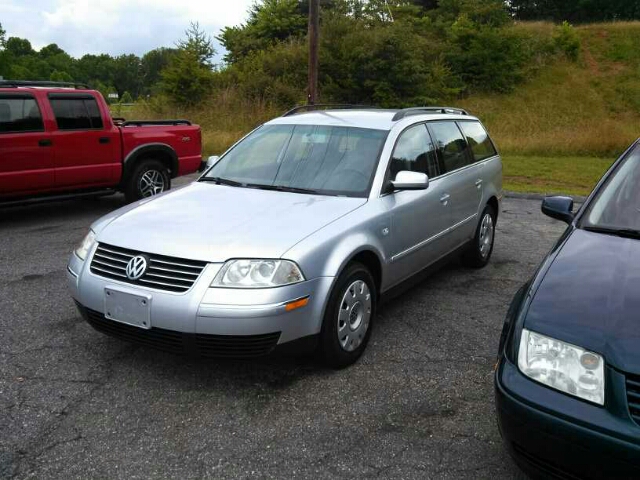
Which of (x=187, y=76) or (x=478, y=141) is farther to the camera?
(x=187, y=76)

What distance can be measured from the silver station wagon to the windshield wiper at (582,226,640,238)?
4.06 ft

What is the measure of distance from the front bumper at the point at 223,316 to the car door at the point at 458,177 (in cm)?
224

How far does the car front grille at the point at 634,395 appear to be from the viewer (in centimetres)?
204

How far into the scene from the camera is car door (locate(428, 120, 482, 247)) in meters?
5.09

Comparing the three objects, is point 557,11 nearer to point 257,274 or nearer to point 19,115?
point 19,115

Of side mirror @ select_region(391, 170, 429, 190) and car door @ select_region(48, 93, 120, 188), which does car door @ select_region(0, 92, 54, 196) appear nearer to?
car door @ select_region(48, 93, 120, 188)

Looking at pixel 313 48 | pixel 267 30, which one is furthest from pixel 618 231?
pixel 267 30

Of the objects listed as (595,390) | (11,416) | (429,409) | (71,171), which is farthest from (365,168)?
(71,171)

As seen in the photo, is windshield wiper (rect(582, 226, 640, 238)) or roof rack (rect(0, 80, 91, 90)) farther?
roof rack (rect(0, 80, 91, 90))

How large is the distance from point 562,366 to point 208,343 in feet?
5.83

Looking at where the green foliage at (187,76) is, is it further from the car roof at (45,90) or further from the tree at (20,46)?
the tree at (20,46)

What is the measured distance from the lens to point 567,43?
3538cm

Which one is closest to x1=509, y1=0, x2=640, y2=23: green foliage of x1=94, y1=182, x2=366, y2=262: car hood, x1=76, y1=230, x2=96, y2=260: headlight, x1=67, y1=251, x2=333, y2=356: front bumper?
x1=94, y1=182, x2=366, y2=262: car hood

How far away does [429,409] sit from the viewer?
10.6ft
